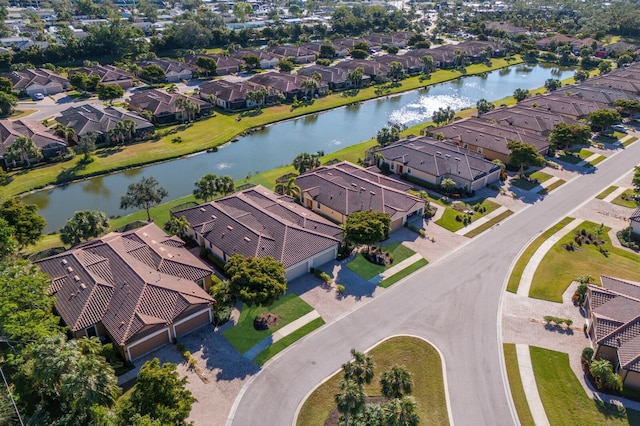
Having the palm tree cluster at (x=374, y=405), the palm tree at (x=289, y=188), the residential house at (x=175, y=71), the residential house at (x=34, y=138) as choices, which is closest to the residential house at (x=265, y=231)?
the palm tree at (x=289, y=188)

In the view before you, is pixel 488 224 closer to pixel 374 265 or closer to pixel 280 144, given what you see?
pixel 374 265

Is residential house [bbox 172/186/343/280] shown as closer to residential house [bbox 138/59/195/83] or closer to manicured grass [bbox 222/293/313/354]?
manicured grass [bbox 222/293/313/354]

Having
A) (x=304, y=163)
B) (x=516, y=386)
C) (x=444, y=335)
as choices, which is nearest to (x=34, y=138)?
(x=304, y=163)

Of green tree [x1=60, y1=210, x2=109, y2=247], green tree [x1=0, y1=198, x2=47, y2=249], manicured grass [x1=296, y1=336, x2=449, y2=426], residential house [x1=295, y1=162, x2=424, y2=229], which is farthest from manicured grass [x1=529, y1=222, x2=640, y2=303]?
green tree [x1=0, y1=198, x2=47, y2=249]

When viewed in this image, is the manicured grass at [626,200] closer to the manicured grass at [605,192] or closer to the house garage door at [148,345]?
the manicured grass at [605,192]

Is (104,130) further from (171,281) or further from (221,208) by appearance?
(171,281)

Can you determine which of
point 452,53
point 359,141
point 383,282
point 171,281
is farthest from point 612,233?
point 452,53
